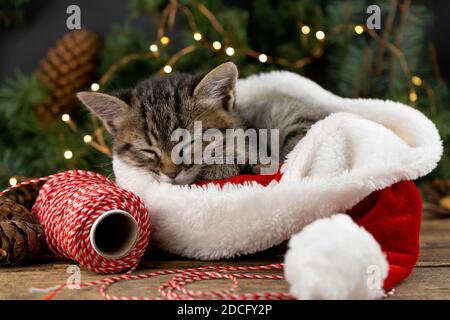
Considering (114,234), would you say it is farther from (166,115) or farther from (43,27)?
(43,27)

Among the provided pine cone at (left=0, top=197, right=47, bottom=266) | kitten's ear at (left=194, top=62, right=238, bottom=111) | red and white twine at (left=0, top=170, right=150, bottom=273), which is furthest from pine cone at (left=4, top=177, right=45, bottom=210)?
kitten's ear at (left=194, top=62, right=238, bottom=111)

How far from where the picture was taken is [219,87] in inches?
55.8

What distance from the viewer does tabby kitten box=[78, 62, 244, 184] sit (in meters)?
1.37

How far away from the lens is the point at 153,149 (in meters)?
1.40

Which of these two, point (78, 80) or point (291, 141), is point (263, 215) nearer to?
point (291, 141)

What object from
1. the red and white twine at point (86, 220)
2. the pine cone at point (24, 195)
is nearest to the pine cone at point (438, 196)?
the red and white twine at point (86, 220)

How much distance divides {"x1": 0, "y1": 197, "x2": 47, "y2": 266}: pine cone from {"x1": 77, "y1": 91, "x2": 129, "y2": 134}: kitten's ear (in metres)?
0.34

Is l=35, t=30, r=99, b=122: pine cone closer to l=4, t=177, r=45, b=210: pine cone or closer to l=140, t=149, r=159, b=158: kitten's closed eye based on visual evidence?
Answer: l=4, t=177, r=45, b=210: pine cone

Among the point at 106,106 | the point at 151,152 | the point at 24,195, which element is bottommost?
the point at 24,195

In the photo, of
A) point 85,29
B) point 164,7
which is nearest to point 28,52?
point 85,29

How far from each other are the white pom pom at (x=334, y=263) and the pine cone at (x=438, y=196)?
1.24 meters

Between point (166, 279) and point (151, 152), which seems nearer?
point (166, 279)

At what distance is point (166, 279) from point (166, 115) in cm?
44

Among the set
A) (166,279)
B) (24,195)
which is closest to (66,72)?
(24,195)
